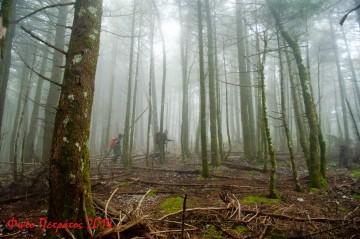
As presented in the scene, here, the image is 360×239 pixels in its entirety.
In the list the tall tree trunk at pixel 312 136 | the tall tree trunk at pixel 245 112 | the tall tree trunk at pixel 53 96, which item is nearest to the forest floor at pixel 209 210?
the tall tree trunk at pixel 312 136

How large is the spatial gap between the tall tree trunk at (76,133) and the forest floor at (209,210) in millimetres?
487

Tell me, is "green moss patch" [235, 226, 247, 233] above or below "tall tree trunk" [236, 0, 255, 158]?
below

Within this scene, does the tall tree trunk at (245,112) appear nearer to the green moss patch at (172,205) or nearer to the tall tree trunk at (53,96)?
the green moss patch at (172,205)

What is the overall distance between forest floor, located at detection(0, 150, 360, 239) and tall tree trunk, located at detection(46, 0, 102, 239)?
1.60 ft

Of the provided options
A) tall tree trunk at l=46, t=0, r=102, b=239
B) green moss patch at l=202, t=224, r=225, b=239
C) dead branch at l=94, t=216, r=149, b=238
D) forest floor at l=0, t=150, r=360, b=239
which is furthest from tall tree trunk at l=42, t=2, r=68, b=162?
green moss patch at l=202, t=224, r=225, b=239

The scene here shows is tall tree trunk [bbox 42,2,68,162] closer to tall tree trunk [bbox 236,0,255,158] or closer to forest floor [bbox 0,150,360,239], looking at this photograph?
forest floor [bbox 0,150,360,239]

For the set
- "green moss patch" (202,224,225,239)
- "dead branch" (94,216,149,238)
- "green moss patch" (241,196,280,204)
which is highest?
"dead branch" (94,216,149,238)

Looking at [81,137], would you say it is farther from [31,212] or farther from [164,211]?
[31,212]

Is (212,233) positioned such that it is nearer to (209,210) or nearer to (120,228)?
(209,210)

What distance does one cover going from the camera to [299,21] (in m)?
9.40

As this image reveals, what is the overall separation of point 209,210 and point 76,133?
2.62 m

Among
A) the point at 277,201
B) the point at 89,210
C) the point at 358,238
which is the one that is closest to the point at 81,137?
the point at 89,210

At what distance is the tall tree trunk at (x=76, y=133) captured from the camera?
2908mm

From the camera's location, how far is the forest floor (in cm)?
331
